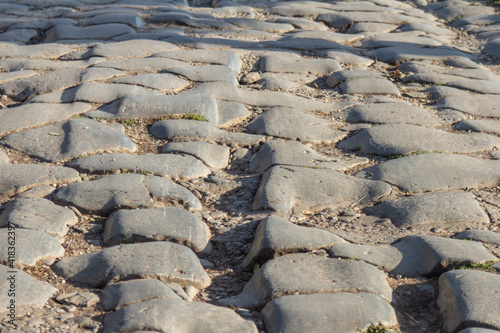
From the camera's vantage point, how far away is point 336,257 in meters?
2.26

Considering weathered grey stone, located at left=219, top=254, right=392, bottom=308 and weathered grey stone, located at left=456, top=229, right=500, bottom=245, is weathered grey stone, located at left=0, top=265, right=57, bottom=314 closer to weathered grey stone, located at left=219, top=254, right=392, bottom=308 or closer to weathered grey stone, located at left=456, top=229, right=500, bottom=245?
weathered grey stone, located at left=219, top=254, right=392, bottom=308

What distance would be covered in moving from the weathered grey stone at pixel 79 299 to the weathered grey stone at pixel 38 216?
0.43 metres

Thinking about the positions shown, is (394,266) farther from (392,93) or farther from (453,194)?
(392,93)

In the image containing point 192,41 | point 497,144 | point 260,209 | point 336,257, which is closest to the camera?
point 336,257

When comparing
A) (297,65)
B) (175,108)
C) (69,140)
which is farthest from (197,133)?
(297,65)

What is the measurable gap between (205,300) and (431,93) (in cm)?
286

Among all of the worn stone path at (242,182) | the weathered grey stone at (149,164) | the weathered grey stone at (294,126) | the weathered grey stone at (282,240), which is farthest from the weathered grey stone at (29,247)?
the weathered grey stone at (294,126)

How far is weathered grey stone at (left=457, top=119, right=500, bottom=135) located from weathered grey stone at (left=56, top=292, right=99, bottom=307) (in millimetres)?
2649

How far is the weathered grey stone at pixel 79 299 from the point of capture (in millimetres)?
1995

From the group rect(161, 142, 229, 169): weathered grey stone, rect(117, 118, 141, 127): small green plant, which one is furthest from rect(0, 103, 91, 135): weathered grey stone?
rect(161, 142, 229, 169): weathered grey stone

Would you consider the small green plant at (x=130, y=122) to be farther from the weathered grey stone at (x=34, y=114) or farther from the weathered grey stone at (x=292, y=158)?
the weathered grey stone at (x=292, y=158)

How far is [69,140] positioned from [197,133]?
722 millimetres

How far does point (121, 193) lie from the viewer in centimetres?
266

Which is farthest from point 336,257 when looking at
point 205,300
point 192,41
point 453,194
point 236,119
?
point 192,41
